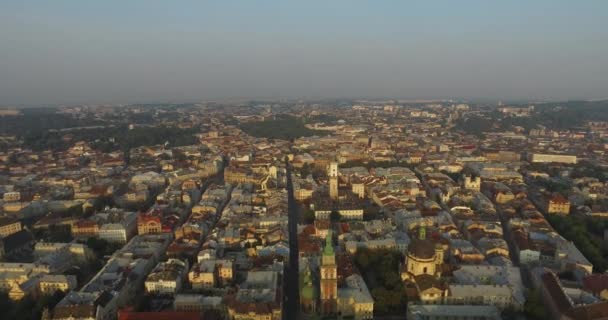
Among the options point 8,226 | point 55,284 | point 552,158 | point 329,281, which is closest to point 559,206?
point 329,281

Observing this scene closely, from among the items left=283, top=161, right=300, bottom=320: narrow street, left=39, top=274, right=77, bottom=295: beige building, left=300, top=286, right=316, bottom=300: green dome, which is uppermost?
left=300, top=286, right=316, bottom=300: green dome

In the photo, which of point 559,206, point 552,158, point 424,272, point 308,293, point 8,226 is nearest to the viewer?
point 308,293

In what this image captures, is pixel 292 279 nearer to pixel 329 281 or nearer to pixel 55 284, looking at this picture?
pixel 329 281

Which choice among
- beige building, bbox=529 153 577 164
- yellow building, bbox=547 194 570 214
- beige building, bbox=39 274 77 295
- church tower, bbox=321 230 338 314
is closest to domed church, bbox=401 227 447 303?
church tower, bbox=321 230 338 314

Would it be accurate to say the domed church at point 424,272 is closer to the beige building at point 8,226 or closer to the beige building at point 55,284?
the beige building at point 55,284

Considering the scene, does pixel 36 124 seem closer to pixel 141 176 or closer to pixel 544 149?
pixel 141 176

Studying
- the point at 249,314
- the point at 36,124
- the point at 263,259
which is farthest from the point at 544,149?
the point at 36,124

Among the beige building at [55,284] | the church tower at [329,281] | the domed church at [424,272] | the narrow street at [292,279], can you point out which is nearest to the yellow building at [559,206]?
the domed church at [424,272]

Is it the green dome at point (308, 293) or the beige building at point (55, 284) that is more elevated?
the green dome at point (308, 293)

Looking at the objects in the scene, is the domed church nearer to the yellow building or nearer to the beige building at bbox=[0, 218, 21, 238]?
the yellow building
